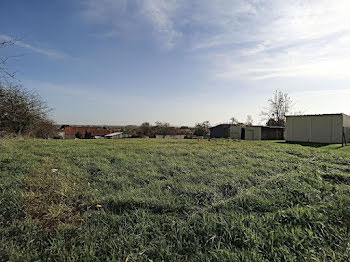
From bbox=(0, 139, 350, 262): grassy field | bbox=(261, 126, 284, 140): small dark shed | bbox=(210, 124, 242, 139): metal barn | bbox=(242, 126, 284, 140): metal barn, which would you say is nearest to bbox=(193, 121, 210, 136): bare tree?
bbox=(210, 124, 242, 139): metal barn

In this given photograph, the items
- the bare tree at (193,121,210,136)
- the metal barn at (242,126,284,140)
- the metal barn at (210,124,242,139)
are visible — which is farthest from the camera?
the bare tree at (193,121,210,136)

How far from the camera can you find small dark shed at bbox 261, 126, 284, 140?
85.1 ft

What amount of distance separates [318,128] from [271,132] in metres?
10.8

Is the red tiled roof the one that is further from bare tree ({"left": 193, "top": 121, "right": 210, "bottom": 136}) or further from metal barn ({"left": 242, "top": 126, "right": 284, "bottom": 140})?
metal barn ({"left": 242, "top": 126, "right": 284, "bottom": 140})

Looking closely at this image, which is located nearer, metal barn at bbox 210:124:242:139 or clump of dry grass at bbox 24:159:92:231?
clump of dry grass at bbox 24:159:92:231

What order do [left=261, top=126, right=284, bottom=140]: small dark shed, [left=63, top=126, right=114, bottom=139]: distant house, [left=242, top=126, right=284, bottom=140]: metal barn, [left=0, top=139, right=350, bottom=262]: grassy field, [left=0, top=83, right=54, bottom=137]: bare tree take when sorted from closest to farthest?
[left=0, top=139, right=350, bottom=262]: grassy field < [left=0, top=83, right=54, bottom=137]: bare tree < [left=242, top=126, right=284, bottom=140]: metal barn < [left=261, top=126, right=284, bottom=140]: small dark shed < [left=63, top=126, right=114, bottom=139]: distant house

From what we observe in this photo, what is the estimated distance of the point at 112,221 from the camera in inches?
82.6

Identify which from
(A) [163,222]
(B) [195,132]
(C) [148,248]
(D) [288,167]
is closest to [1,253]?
(C) [148,248]

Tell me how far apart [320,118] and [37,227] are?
18792mm

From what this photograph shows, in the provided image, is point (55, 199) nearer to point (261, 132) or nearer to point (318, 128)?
point (318, 128)

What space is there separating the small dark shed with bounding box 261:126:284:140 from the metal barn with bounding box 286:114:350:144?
8.35 m

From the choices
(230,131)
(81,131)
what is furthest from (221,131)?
(81,131)

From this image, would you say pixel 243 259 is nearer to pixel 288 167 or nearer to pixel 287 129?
pixel 288 167

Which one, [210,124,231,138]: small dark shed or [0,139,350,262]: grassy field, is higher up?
[210,124,231,138]: small dark shed
